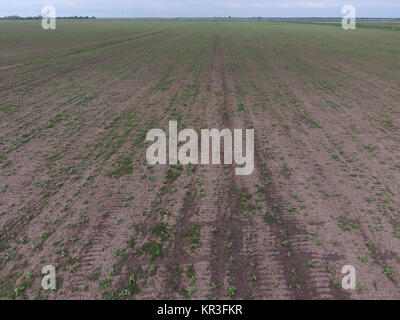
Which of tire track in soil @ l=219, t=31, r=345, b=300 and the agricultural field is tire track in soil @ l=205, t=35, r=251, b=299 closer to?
→ the agricultural field

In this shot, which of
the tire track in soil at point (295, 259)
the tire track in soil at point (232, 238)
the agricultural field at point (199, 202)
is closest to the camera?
the tire track in soil at point (295, 259)

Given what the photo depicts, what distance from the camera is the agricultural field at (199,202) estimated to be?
516 cm

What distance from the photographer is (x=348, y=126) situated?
39.9ft

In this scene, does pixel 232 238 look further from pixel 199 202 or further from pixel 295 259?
pixel 199 202

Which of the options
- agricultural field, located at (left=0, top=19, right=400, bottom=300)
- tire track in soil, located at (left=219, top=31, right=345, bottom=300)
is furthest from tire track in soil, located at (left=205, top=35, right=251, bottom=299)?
tire track in soil, located at (left=219, top=31, right=345, bottom=300)

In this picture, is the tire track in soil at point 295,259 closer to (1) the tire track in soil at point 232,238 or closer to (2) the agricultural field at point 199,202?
(2) the agricultural field at point 199,202

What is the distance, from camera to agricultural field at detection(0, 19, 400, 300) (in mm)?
5160

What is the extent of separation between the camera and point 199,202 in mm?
7328

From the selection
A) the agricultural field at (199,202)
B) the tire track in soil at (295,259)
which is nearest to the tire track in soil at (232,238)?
the agricultural field at (199,202)

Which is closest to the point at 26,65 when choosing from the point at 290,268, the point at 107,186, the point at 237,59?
the point at 237,59

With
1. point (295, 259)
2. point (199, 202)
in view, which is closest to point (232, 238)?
point (295, 259)
